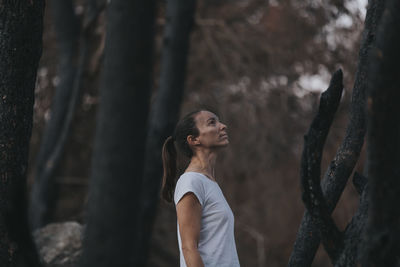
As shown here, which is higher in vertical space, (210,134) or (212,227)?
Result: (210,134)

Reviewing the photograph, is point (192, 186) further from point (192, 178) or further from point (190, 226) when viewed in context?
point (190, 226)

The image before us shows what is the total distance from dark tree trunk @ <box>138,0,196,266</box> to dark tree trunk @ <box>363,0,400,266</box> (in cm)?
579

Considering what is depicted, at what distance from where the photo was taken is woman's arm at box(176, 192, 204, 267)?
3048 mm

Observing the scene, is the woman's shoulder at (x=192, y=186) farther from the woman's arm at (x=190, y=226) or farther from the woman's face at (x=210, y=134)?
the woman's face at (x=210, y=134)

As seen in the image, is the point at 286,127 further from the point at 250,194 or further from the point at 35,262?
the point at 35,262

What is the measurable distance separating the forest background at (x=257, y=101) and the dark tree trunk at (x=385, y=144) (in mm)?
7765

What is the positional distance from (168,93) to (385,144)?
6115mm

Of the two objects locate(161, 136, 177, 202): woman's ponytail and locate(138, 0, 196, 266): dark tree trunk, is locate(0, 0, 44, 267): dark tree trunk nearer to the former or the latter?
locate(161, 136, 177, 202): woman's ponytail

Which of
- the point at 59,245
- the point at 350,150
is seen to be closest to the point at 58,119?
the point at 59,245

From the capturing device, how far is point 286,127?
10875 millimetres

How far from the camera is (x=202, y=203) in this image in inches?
126

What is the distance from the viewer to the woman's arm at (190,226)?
305 cm

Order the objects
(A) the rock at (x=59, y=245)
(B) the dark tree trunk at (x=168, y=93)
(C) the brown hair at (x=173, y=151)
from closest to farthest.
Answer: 1. (C) the brown hair at (x=173, y=151)
2. (A) the rock at (x=59, y=245)
3. (B) the dark tree trunk at (x=168, y=93)

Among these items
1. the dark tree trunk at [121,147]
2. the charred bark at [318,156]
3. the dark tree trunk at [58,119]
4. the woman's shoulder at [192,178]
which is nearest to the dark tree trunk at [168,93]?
the dark tree trunk at [58,119]
